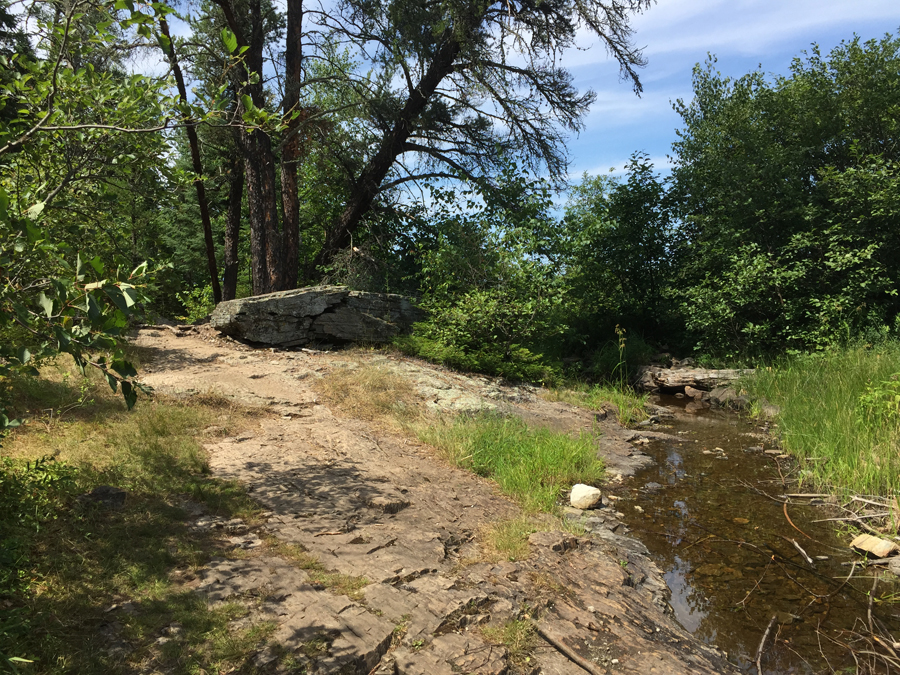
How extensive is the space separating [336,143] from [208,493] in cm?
1077

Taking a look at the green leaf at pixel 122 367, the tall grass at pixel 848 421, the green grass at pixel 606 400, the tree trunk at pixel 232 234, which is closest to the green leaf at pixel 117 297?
the green leaf at pixel 122 367

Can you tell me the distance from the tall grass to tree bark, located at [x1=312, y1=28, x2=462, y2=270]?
981 centimetres

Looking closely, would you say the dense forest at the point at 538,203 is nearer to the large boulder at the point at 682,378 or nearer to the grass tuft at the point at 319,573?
the large boulder at the point at 682,378

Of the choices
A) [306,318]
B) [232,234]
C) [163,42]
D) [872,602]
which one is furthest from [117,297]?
[232,234]

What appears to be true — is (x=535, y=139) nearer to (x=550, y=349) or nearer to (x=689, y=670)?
(x=550, y=349)

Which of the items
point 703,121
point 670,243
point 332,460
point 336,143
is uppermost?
point 703,121

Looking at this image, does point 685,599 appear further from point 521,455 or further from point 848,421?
point 848,421

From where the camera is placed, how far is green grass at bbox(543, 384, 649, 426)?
10.1m

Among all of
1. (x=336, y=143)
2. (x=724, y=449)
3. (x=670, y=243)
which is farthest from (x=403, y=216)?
(x=724, y=449)

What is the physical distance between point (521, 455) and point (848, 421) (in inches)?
161

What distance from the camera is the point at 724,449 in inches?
332

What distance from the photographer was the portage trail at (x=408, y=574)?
3.19 m

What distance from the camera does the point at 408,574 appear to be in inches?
154

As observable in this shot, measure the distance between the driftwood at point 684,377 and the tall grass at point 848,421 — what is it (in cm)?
196
